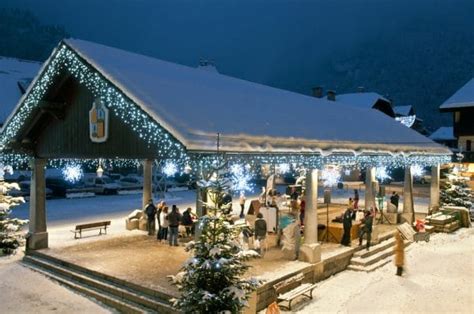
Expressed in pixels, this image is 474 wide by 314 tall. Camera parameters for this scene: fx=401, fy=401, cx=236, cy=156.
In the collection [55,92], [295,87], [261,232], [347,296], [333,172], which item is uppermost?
[295,87]

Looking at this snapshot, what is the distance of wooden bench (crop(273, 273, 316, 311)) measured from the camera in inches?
423

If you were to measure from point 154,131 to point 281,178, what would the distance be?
145 feet

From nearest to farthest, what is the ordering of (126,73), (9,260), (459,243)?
(126,73) < (9,260) < (459,243)

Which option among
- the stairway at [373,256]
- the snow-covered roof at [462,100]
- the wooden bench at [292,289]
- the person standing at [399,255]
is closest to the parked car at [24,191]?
the stairway at [373,256]

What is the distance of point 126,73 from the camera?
11273mm

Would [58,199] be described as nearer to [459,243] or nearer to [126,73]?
[126,73]

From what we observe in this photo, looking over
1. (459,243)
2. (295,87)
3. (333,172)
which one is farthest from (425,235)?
(295,87)

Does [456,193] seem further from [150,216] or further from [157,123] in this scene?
[157,123]

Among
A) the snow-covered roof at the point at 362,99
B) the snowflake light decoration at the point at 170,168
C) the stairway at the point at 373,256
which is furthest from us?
the snow-covered roof at the point at 362,99

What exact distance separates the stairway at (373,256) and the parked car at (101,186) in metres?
27.8

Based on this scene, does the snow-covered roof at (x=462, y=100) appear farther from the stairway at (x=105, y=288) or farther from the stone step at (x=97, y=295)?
the stone step at (x=97, y=295)

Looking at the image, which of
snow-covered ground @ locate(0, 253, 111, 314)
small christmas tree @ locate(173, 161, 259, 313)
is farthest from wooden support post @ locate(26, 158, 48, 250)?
small christmas tree @ locate(173, 161, 259, 313)

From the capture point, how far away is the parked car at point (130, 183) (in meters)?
41.0

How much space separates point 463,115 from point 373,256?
25.0 meters
